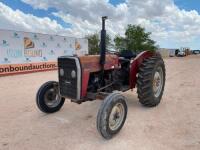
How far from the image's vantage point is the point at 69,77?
4758mm

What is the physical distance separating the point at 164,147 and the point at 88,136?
133 cm

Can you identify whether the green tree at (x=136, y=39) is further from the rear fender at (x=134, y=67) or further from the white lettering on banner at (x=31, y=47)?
the rear fender at (x=134, y=67)

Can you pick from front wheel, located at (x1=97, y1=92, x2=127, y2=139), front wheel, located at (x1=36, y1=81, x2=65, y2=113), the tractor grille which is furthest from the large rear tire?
front wheel, located at (x1=36, y1=81, x2=65, y2=113)

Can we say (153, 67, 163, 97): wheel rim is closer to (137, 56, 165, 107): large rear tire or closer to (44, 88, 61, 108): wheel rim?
(137, 56, 165, 107): large rear tire

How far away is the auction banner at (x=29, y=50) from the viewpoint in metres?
14.0

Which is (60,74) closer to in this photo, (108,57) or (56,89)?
(56,89)

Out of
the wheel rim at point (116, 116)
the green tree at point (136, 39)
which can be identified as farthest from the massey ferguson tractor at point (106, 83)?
the green tree at point (136, 39)

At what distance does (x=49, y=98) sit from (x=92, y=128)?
4.91 ft

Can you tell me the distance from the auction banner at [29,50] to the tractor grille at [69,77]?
9.76 meters

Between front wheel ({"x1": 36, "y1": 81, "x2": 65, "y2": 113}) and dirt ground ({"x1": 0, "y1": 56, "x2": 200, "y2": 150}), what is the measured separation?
168mm

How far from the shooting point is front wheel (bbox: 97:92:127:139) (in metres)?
3.82

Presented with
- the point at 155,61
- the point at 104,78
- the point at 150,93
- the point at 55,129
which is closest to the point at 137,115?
the point at 150,93

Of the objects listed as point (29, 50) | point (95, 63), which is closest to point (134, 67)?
point (95, 63)

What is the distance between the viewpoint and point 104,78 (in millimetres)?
5305
